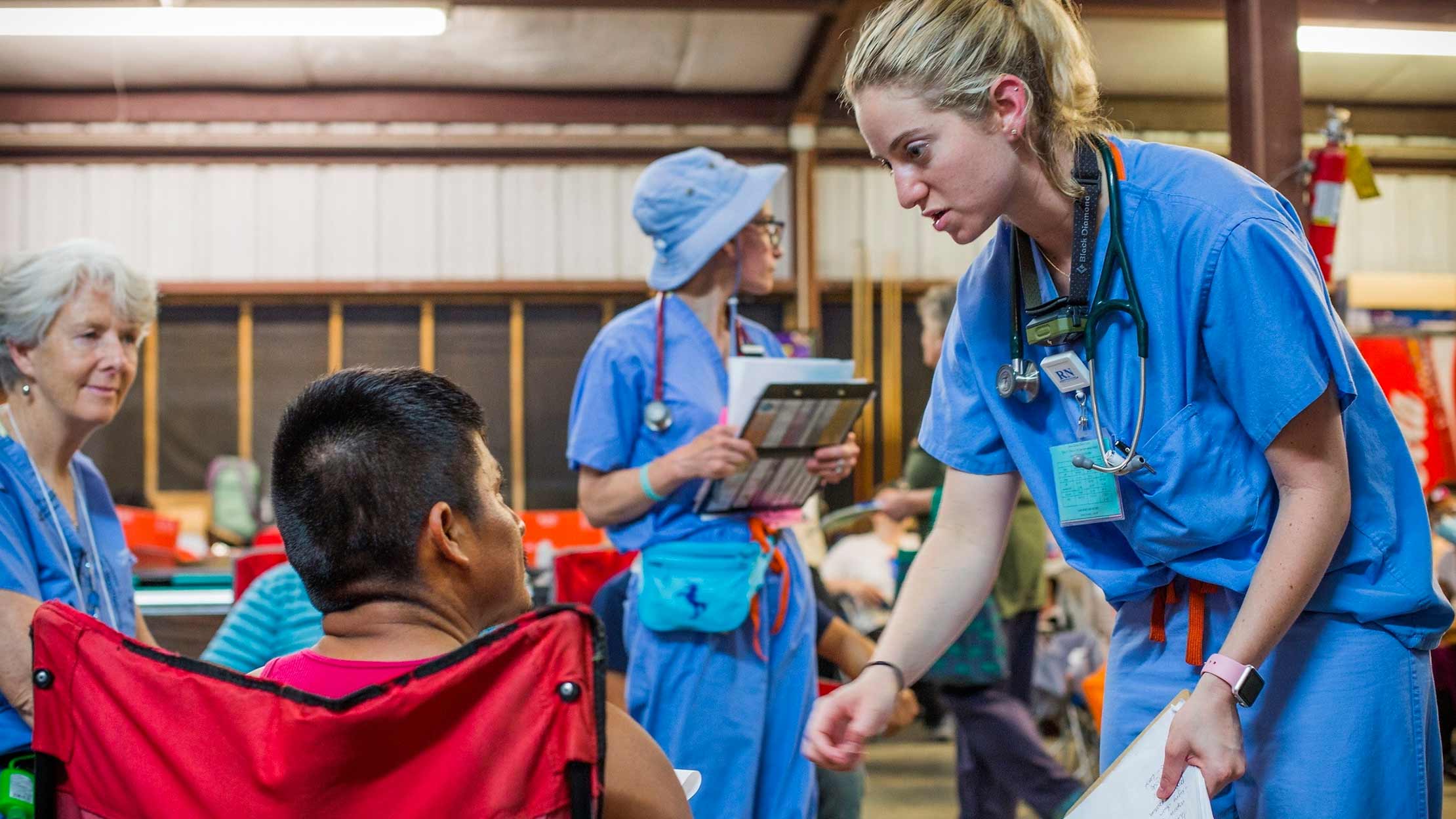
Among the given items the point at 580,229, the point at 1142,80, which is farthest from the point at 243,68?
the point at 1142,80

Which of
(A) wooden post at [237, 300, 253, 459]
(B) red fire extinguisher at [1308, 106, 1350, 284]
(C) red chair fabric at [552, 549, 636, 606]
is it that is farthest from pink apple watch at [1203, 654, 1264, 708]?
(A) wooden post at [237, 300, 253, 459]

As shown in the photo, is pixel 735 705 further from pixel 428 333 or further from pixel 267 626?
pixel 428 333

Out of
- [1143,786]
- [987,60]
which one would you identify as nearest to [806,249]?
[987,60]

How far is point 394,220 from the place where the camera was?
9375 millimetres

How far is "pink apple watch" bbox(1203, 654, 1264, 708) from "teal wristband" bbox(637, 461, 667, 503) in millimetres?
1162

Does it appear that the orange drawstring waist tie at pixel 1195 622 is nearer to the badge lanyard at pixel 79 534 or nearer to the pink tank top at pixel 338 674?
the pink tank top at pixel 338 674

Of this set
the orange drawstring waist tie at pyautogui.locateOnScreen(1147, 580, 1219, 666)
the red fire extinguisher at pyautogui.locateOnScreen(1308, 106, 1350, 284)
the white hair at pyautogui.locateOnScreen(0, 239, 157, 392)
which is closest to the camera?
the orange drawstring waist tie at pyautogui.locateOnScreen(1147, 580, 1219, 666)

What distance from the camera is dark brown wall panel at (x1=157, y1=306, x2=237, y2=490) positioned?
9.20 metres

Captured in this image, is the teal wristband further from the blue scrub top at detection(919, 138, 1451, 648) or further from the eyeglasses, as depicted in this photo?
the blue scrub top at detection(919, 138, 1451, 648)

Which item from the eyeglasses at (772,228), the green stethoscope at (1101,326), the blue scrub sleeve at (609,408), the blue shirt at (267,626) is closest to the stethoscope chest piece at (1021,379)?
the green stethoscope at (1101,326)

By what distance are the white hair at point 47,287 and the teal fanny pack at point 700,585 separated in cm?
97

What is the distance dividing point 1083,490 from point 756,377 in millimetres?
839

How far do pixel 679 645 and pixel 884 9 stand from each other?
3.95ft

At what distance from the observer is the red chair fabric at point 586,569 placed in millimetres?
3072
